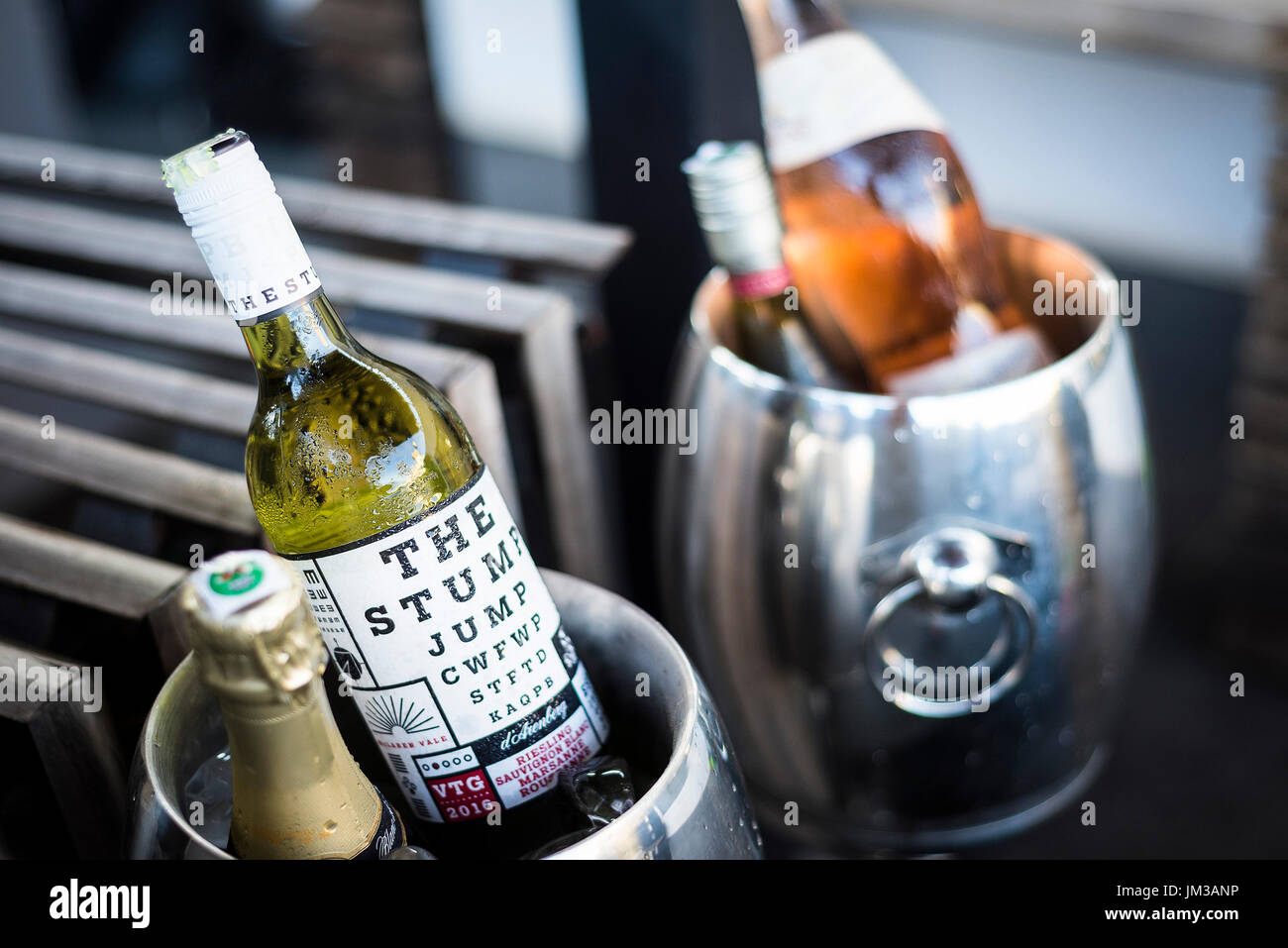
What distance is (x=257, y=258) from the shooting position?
0.36 meters

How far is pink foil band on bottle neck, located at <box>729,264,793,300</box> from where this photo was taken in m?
0.60

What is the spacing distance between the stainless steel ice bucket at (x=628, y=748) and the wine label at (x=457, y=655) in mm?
18

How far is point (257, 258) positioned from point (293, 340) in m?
0.04

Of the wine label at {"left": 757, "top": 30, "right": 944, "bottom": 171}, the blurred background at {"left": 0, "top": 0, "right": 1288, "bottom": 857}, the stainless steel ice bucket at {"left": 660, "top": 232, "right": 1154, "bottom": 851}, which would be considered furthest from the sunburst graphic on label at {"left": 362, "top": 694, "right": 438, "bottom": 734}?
the wine label at {"left": 757, "top": 30, "right": 944, "bottom": 171}

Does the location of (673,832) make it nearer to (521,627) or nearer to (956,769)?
(521,627)

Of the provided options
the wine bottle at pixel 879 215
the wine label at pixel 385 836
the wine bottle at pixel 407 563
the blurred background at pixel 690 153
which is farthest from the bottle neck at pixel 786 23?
the wine label at pixel 385 836

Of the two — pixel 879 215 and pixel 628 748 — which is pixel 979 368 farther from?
pixel 628 748

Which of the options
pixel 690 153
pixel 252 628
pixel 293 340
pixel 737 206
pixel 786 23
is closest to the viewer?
pixel 252 628

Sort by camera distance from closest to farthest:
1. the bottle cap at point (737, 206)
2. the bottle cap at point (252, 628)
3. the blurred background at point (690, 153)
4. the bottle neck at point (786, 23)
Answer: the bottle cap at point (252, 628), the bottle cap at point (737, 206), the bottle neck at point (786, 23), the blurred background at point (690, 153)

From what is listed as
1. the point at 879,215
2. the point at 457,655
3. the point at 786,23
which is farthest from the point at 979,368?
the point at 457,655

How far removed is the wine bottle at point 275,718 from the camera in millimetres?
296

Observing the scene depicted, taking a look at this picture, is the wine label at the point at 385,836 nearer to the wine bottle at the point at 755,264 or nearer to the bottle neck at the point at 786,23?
the wine bottle at the point at 755,264

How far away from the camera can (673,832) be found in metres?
0.36

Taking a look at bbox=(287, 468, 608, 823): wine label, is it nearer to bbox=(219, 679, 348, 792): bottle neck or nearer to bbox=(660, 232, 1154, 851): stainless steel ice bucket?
Answer: bbox=(219, 679, 348, 792): bottle neck
